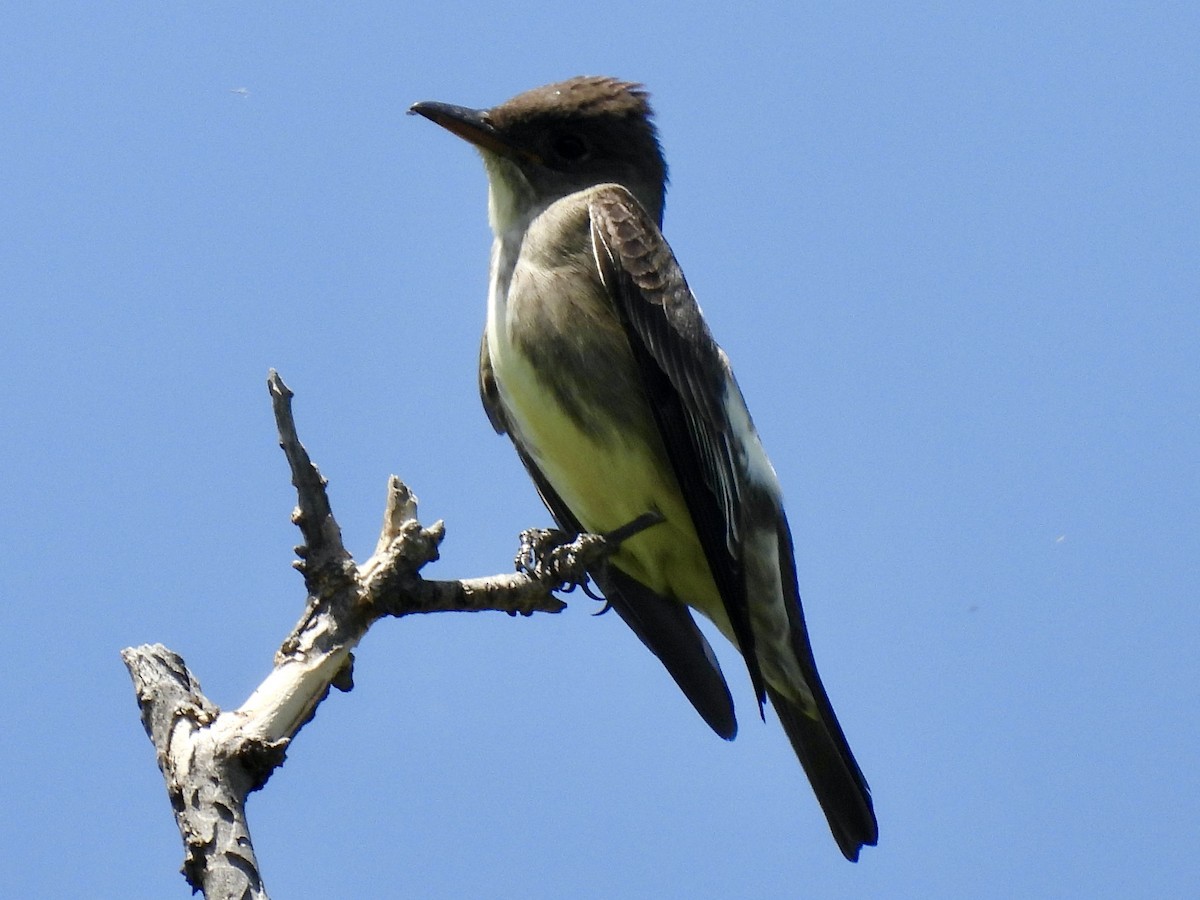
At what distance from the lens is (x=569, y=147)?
6824mm

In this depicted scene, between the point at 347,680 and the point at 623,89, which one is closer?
the point at 347,680

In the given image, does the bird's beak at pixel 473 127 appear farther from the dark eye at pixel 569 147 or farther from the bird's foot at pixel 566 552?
the bird's foot at pixel 566 552

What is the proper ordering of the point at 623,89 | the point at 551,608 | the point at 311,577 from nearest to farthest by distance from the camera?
1. the point at 311,577
2. the point at 551,608
3. the point at 623,89

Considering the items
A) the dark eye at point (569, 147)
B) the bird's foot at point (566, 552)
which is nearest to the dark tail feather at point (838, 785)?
the bird's foot at point (566, 552)

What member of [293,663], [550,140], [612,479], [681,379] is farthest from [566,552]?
[550,140]

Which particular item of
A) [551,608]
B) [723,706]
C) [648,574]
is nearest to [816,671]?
[723,706]

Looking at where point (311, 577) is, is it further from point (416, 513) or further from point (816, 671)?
point (816, 671)

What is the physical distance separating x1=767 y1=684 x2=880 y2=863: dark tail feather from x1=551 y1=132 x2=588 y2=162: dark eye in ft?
9.15

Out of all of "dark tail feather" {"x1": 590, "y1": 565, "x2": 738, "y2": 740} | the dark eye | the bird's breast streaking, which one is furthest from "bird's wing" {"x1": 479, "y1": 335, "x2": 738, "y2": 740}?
the dark eye

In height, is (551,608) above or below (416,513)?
below

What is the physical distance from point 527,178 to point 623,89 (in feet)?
2.60

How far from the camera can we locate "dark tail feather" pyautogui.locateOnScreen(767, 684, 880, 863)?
20.2 ft

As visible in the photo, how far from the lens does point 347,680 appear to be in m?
4.82

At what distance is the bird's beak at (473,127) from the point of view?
6578 mm
